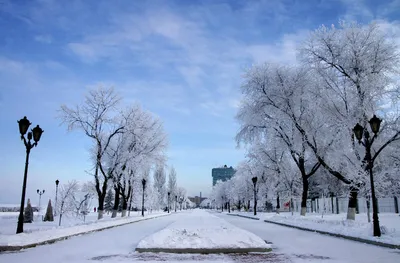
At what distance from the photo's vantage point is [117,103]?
111 ft

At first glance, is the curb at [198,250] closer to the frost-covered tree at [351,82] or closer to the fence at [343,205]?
the frost-covered tree at [351,82]

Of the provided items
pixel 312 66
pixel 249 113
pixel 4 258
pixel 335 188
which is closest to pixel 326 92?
pixel 312 66

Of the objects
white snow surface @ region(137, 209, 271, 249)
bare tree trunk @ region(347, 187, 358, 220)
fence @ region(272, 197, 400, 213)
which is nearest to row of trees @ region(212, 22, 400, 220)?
bare tree trunk @ region(347, 187, 358, 220)

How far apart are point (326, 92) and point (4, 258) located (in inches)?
835

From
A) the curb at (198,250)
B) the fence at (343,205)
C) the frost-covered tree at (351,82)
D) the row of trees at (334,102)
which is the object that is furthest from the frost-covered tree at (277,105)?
the curb at (198,250)

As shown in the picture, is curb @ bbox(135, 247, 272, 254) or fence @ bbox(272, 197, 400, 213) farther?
fence @ bbox(272, 197, 400, 213)

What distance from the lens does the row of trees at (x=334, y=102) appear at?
73.5 feet

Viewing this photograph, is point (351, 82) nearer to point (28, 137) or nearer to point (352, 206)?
point (352, 206)

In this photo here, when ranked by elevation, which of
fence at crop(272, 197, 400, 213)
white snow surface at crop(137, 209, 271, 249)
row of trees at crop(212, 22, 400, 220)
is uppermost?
row of trees at crop(212, 22, 400, 220)

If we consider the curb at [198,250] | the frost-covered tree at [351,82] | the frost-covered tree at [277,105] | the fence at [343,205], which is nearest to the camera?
the curb at [198,250]

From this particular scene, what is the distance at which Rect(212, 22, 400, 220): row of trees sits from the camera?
22406 millimetres

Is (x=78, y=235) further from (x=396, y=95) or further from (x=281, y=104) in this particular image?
(x=396, y=95)

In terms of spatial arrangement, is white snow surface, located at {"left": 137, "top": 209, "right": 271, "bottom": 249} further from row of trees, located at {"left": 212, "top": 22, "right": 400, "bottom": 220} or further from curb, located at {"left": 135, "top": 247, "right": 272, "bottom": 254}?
row of trees, located at {"left": 212, "top": 22, "right": 400, "bottom": 220}

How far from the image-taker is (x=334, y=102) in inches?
943
